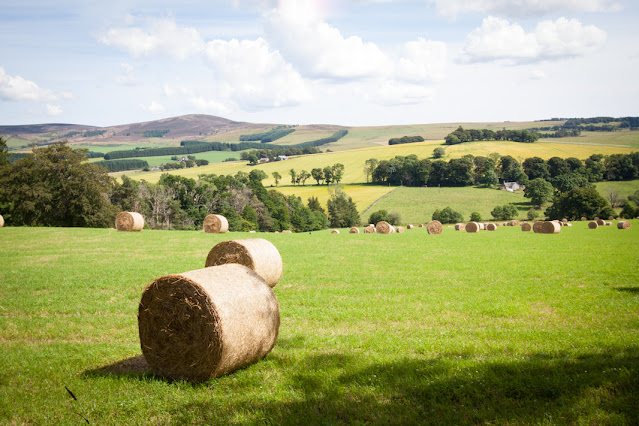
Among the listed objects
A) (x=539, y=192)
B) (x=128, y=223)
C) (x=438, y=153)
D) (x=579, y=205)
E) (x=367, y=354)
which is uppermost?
(x=438, y=153)

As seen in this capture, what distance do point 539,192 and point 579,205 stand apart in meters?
16.1

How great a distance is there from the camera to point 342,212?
10106cm

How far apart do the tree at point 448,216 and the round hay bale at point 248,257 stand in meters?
75.7

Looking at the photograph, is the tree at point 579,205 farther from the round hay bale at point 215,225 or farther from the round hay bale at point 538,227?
the round hay bale at point 215,225

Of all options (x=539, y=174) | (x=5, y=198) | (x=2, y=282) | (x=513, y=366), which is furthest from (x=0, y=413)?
(x=539, y=174)

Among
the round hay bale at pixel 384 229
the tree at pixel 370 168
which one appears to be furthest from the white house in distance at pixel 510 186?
the round hay bale at pixel 384 229

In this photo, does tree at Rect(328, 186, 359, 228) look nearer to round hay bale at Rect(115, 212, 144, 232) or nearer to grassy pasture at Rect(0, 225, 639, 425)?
round hay bale at Rect(115, 212, 144, 232)

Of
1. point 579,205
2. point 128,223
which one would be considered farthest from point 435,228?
point 579,205

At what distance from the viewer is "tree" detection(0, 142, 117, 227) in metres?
45.8

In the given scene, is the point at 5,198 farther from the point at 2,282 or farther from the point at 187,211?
the point at 2,282

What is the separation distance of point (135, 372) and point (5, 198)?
173ft

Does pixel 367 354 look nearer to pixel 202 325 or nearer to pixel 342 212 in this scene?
pixel 202 325

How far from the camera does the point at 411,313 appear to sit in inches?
437

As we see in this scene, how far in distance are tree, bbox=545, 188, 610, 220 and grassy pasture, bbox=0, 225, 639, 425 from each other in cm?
6927
